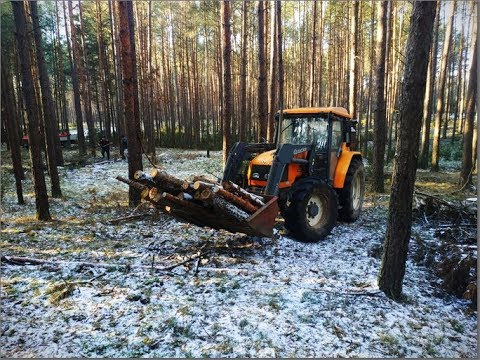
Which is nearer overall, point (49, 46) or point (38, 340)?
point (38, 340)

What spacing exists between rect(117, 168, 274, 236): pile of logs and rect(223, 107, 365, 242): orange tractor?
0.31m

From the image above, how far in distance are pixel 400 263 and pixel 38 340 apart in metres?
4.43

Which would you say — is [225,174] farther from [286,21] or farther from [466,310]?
[286,21]

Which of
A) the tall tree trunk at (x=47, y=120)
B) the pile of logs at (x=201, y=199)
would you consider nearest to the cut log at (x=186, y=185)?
the pile of logs at (x=201, y=199)

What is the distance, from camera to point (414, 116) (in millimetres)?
4133

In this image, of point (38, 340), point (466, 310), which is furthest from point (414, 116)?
point (38, 340)

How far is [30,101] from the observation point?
7473 millimetres

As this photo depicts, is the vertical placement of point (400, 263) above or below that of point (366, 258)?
above

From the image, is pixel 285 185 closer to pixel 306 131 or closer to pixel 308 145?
pixel 308 145

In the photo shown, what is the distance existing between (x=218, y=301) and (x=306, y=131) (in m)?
4.49

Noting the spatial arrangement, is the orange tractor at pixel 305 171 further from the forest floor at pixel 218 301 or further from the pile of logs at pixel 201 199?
the forest floor at pixel 218 301

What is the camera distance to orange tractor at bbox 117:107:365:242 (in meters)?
5.27

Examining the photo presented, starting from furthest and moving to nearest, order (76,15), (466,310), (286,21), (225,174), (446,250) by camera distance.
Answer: (286,21), (76,15), (225,174), (446,250), (466,310)

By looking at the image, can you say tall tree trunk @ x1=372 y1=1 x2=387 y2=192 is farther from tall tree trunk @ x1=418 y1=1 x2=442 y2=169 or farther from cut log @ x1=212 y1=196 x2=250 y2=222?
cut log @ x1=212 y1=196 x2=250 y2=222
